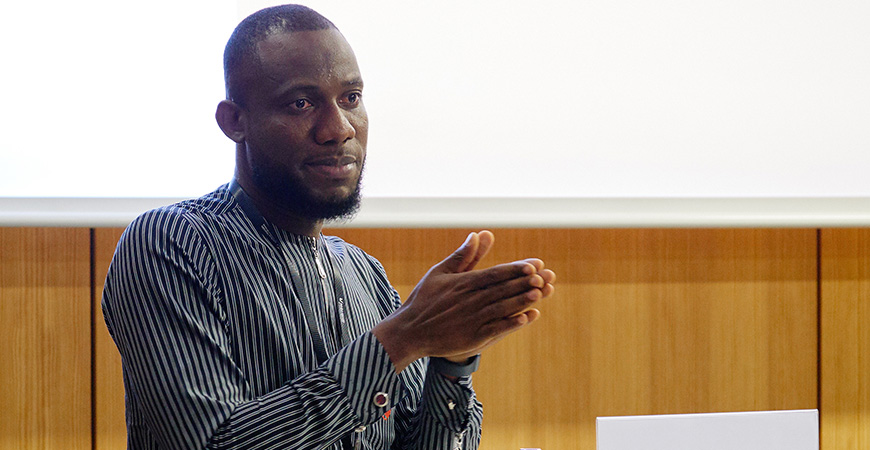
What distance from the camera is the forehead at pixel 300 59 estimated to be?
41.5 inches

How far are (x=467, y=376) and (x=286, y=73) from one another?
0.49 m

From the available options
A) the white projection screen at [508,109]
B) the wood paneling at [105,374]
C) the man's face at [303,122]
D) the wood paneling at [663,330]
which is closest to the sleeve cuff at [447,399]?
the man's face at [303,122]

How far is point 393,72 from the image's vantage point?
1750 mm

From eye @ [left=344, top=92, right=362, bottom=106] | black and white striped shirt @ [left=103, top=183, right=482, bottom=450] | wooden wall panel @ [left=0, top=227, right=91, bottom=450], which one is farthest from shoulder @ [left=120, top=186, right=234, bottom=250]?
wooden wall panel @ [left=0, top=227, right=91, bottom=450]

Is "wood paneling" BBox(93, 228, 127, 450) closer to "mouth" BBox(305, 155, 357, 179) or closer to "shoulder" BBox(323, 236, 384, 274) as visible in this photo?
"shoulder" BBox(323, 236, 384, 274)

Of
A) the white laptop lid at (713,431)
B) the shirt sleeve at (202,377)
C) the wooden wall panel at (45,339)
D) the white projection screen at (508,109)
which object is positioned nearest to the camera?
the shirt sleeve at (202,377)

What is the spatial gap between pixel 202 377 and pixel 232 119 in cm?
39

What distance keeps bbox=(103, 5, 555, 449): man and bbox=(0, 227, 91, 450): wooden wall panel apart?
87 centimetres

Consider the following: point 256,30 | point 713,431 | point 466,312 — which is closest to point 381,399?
point 466,312

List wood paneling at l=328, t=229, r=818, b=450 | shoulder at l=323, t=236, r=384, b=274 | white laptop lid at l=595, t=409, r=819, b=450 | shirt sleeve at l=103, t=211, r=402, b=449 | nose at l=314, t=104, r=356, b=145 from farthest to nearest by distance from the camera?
wood paneling at l=328, t=229, r=818, b=450, white laptop lid at l=595, t=409, r=819, b=450, shoulder at l=323, t=236, r=384, b=274, nose at l=314, t=104, r=356, b=145, shirt sleeve at l=103, t=211, r=402, b=449

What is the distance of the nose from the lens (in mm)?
1055

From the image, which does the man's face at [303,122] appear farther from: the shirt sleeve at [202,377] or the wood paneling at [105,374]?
the wood paneling at [105,374]

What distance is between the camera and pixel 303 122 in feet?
3.47

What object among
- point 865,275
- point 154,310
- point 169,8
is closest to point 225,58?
point 154,310
